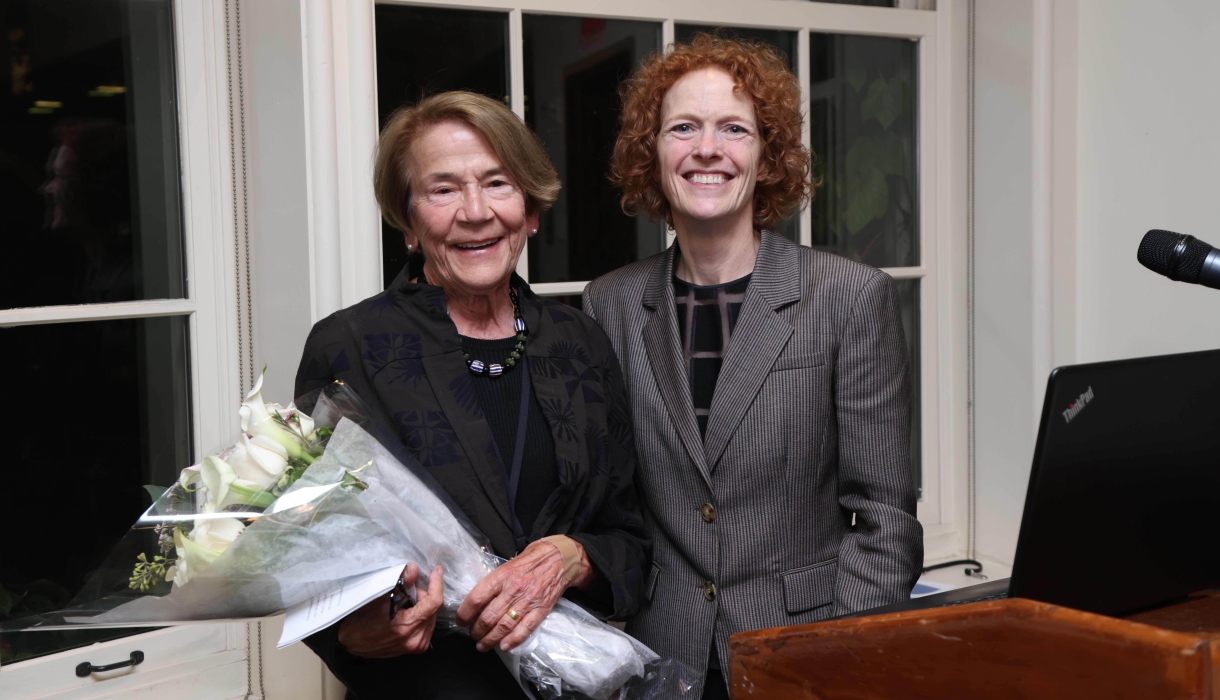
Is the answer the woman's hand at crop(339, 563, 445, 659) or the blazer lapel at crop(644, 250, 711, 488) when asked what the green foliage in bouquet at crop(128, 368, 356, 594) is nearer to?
the woman's hand at crop(339, 563, 445, 659)

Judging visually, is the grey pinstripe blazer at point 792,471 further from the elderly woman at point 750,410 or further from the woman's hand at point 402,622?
the woman's hand at point 402,622

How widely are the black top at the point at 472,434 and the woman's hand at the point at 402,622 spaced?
79 mm

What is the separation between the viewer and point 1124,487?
2.97 ft

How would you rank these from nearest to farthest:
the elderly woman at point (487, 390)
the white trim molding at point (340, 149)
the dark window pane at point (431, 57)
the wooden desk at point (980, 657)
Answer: the wooden desk at point (980, 657)
the elderly woman at point (487, 390)
the white trim molding at point (340, 149)
the dark window pane at point (431, 57)

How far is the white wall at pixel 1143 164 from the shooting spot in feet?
6.72

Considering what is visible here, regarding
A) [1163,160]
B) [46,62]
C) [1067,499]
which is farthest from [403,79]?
[1163,160]

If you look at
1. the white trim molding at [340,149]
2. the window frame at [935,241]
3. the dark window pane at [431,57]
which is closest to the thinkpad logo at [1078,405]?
the white trim molding at [340,149]

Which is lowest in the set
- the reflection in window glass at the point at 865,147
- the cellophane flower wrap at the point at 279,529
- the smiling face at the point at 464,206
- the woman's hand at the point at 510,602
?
the woman's hand at the point at 510,602

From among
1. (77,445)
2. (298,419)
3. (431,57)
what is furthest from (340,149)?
(298,419)

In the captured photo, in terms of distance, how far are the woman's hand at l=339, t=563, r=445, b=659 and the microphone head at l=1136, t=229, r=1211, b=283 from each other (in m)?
0.85

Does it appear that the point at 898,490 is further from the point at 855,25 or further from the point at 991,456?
the point at 855,25

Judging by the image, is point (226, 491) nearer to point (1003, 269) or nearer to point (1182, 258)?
point (1182, 258)

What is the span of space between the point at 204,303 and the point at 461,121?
0.74m

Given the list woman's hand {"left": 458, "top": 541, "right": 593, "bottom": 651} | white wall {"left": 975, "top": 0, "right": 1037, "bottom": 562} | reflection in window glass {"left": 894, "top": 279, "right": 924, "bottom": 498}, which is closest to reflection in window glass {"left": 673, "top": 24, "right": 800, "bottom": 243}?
reflection in window glass {"left": 894, "top": 279, "right": 924, "bottom": 498}
